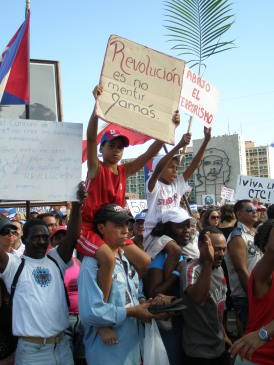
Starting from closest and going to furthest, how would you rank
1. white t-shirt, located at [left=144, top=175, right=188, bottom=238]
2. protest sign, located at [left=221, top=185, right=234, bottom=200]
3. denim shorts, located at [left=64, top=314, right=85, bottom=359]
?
1. denim shorts, located at [left=64, top=314, right=85, bottom=359]
2. white t-shirt, located at [left=144, top=175, right=188, bottom=238]
3. protest sign, located at [left=221, top=185, right=234, bottom=200]

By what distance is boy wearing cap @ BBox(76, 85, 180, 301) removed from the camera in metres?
3.13

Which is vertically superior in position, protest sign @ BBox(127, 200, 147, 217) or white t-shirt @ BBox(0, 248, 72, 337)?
protest sign @ BBox(127, 200, 147, 217)

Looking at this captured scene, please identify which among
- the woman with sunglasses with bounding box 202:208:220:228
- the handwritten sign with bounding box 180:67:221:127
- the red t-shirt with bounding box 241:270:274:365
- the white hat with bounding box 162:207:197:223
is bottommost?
the red t-shirt with bounding box 241:270:274:365

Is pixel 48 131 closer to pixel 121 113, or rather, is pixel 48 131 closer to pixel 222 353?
pixel 121 113

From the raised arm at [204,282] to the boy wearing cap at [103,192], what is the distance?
0.41 m

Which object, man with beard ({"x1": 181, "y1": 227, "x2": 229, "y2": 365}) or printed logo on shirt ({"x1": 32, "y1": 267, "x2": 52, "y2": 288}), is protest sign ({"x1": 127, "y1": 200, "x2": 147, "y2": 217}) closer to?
man with beard ({"x1": 181, "y1": 227, "x2": 229, "y2": 365})

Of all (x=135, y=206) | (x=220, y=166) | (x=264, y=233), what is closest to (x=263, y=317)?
(x=264, y=233)

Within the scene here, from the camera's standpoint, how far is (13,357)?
132 inches

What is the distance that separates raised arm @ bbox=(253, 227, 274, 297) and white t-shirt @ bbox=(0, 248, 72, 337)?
1.42 m

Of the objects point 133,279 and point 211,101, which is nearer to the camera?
point 133,279

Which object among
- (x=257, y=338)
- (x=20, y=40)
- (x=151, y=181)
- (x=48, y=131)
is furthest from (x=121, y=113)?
(x=20, y=40)

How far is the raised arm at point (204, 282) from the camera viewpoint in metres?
3.29

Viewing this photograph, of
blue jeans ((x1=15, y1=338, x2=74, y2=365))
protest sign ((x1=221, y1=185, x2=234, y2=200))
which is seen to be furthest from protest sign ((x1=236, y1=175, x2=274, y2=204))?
blue jeans ((x1=15, y1=338, x2=74, y2=365))

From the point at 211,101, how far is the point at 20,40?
255 centimetres
